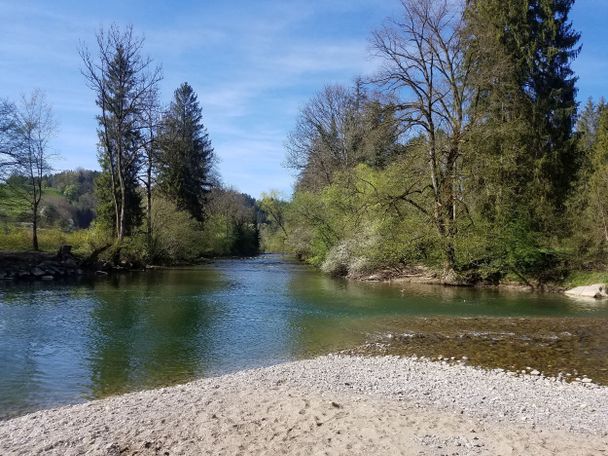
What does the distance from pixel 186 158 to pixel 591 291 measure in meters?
39.2

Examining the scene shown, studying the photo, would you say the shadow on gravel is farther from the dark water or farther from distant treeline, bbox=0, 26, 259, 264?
distant treeline, bbox=0, 26, 259, 264

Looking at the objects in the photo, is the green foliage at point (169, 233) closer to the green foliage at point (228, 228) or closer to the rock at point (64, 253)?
the green foliage at point (228, 228)

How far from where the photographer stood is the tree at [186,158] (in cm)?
4725

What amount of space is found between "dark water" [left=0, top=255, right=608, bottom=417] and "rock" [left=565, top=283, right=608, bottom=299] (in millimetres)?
1669

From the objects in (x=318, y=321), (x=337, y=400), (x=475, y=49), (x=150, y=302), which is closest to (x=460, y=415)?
(x=337, y=400)

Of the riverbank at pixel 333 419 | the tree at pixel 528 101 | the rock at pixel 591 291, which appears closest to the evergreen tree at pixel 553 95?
the tree at pixel 528 101

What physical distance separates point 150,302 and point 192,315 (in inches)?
127

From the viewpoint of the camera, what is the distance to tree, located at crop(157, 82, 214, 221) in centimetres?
4725

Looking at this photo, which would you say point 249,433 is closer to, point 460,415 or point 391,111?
point 460,415

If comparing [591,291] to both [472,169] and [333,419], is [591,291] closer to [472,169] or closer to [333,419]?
[472,169]

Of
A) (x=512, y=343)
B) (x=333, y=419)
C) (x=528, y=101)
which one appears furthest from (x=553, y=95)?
(x=333, y=419)

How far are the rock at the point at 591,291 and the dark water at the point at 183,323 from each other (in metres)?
1.67

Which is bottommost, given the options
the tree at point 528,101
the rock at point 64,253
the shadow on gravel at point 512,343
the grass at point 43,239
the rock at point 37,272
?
the shadow on gravel at point 512,343

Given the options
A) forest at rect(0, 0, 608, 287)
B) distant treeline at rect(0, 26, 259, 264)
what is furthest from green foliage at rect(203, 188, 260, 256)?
forest at rect(0, 0, 608, 287)
